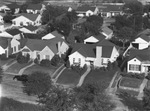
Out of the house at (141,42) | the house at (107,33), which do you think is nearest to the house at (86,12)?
the house at (107,33)

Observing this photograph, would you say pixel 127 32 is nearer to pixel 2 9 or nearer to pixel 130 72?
pixel 130 72

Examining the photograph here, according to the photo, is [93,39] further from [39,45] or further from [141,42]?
[39,45]

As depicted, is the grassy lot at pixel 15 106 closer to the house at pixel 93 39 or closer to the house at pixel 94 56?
the house at pixel 94 56

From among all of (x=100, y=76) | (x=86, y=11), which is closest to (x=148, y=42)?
(x=100, y=76)

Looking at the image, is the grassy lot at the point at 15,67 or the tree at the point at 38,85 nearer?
the tree at the point at 38,85

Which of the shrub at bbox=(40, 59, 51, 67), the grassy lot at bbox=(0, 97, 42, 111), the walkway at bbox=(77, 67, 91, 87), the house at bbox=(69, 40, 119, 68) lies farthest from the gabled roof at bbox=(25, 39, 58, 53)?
the grassy lot at bbox=(0, 97, 42, 111)

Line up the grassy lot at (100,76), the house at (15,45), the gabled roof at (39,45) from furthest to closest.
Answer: the house at (15,45), the gabled roof at (39,45), the grassy lot at (100,76)

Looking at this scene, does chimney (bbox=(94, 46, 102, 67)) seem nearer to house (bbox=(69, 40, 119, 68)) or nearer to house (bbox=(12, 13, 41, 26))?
house (bbox=(69, 40, 119, 68))
